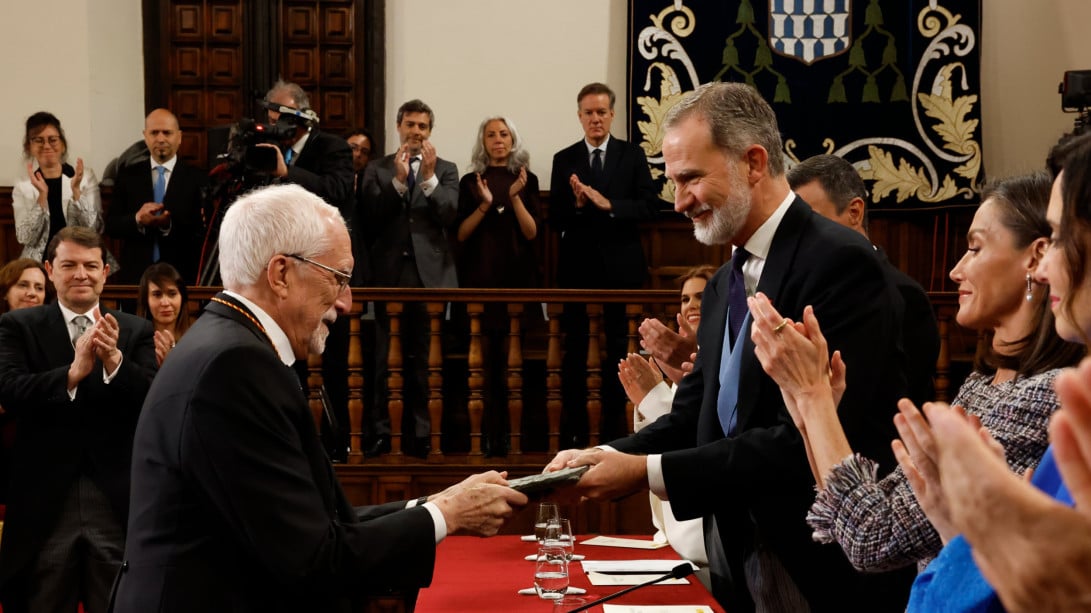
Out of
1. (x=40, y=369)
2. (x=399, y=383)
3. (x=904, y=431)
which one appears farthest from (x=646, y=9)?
(x=904, y=431)

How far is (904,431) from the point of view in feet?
5.29

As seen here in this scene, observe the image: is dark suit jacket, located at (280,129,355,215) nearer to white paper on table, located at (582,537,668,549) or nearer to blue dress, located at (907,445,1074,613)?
white paper on table, located at (582,537,668,549)

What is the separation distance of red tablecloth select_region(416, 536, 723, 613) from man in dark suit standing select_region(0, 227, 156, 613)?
66.5 inches

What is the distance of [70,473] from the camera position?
4.67 metres

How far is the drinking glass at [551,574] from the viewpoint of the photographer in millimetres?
2807

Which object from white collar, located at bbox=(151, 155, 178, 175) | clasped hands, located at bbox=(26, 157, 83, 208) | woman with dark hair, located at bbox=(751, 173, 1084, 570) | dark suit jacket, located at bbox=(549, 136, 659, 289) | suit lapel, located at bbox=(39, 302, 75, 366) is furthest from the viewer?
white collar, located at bbox=(151, 155, 178, 175)

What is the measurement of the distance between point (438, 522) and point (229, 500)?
0.50 meters

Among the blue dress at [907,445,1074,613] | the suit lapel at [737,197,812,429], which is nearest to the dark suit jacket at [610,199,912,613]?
the suit lapel at [737,197,812,429]

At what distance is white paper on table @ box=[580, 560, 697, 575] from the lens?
3189mm

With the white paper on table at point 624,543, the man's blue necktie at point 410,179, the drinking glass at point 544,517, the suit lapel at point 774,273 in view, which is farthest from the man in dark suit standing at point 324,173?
the suit lapel at point 774,273

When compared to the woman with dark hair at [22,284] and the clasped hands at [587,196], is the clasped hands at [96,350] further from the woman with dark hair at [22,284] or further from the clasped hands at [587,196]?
the clasped hands at [587,196]

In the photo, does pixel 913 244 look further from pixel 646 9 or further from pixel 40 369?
pixel 40 369

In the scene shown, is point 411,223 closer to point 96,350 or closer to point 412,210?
point 412,210

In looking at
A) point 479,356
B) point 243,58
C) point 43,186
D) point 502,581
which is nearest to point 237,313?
point 502,581
